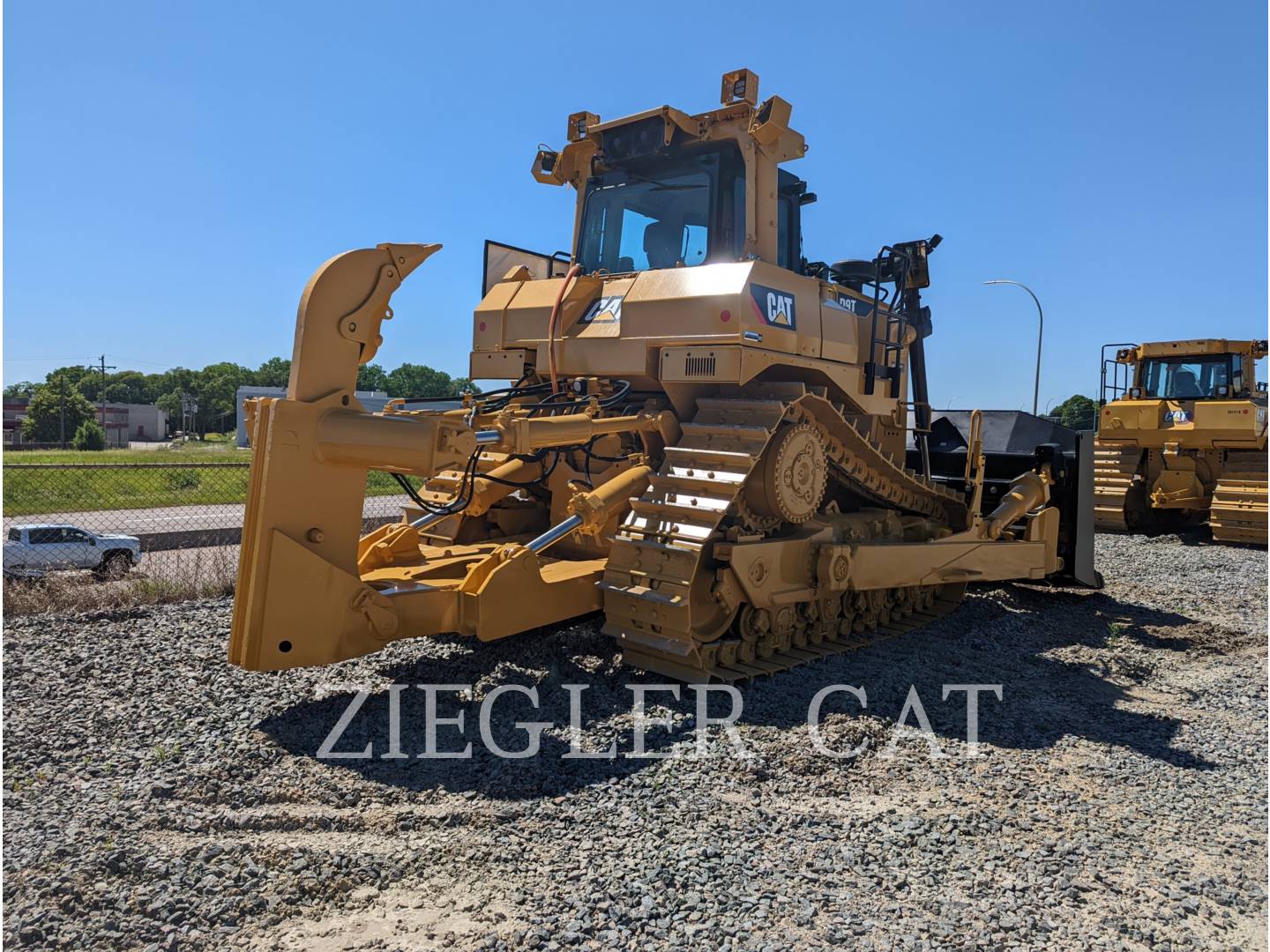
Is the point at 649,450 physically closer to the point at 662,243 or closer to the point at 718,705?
the point at 662,243

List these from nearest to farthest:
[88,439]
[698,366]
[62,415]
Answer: [698,366] < [88,439] < [62,415]

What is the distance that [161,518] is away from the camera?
1973 centimetres

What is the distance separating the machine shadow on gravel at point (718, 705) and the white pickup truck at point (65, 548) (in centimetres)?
867

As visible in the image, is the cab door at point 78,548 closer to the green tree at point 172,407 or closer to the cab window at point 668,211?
the cab window at point 668,211

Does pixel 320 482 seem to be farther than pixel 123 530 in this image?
No

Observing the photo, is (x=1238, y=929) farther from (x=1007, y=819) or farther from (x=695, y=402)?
(x=695, y=402)

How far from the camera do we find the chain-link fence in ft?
25.1

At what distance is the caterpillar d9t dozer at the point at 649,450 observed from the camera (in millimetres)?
4715

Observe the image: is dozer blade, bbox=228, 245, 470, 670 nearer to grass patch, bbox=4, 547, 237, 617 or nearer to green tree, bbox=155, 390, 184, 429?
grass patch, bbox=4, 547, 237, 617

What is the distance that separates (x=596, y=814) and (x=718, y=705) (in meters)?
1.58

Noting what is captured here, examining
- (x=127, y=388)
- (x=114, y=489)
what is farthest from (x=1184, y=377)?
(x=127, y=388)

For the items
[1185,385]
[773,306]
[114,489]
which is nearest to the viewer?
[773,306]

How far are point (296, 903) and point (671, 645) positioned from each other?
2.74m

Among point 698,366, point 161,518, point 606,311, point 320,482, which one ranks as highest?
point 606,311
